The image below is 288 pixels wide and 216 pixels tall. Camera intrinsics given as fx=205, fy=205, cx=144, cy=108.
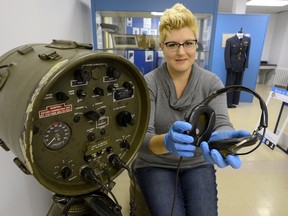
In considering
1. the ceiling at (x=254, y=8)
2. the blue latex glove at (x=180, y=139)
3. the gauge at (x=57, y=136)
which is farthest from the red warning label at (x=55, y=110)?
the ceiling at (x=254, y=8)

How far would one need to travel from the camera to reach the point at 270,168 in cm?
199

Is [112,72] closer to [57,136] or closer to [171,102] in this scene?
[57,136]

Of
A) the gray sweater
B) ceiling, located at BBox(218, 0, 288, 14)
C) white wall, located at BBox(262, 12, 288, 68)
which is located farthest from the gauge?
white wall, located at BBox(262, 12, 288, 68)

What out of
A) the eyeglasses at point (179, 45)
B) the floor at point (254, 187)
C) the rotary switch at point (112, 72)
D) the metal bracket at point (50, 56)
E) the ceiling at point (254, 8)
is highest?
the ceiling at point (254, 8)

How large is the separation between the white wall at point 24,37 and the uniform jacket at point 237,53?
3239 millimetres

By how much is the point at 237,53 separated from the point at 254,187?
2685 millimetres

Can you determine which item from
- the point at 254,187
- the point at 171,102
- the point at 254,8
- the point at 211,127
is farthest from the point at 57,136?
the point at 254,8

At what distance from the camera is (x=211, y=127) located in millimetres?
729

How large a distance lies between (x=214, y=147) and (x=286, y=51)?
717cm

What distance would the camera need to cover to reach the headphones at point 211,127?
61 centimetres

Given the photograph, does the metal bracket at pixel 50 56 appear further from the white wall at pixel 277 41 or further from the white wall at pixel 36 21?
the white wall at pixel 277 41

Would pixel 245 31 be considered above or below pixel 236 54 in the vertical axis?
above

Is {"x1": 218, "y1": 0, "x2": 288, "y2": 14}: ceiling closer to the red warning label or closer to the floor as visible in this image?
the floor

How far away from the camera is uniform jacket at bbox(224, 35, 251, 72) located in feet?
12.1
